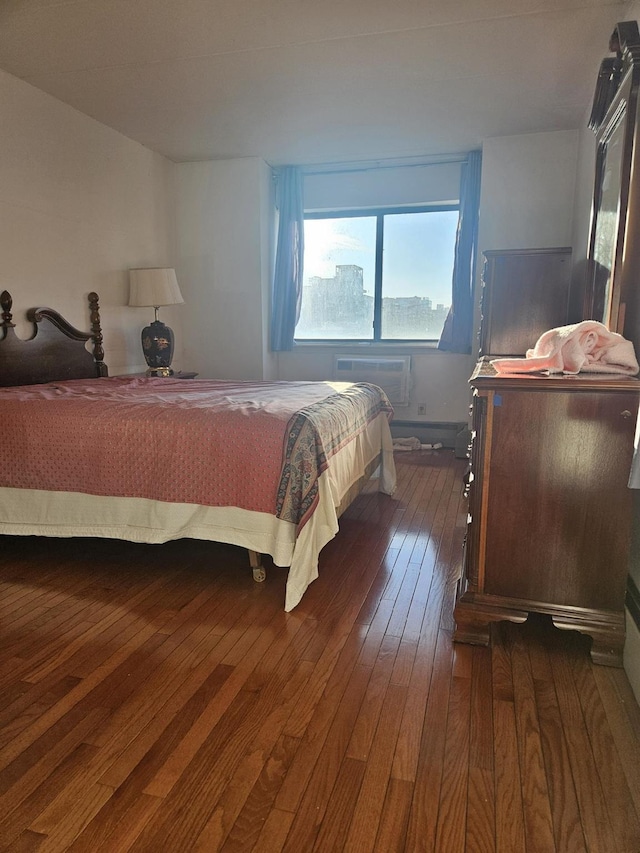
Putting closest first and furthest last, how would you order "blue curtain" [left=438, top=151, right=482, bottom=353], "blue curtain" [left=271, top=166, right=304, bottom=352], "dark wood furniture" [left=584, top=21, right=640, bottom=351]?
"dark wood furniture" [left=584, top=21, right=640, bottom=351] < "blue curtain" [left=438, top=151, right=482, bottom=353] < "blue curtain" [left=271, top=166, right=304, bottom=352]

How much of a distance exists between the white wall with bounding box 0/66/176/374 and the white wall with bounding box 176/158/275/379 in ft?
0.90

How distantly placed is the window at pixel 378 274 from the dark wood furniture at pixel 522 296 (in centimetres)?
174

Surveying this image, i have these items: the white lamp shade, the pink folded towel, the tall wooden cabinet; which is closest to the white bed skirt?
the tall wooden cabinet

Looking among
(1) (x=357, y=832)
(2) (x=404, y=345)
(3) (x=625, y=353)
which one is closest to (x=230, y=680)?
(1) (x=357, y=832)

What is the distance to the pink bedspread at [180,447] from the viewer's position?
2.15 m

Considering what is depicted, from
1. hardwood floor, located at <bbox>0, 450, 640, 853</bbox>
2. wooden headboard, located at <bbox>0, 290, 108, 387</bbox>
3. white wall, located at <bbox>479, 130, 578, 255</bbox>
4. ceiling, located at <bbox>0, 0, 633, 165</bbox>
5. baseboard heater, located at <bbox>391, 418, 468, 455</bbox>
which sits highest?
ceiling, located at <bbox>0, 0, 633, 165</bbox>

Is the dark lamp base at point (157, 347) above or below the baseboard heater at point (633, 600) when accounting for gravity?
above

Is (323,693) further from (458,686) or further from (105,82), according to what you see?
(105,82)

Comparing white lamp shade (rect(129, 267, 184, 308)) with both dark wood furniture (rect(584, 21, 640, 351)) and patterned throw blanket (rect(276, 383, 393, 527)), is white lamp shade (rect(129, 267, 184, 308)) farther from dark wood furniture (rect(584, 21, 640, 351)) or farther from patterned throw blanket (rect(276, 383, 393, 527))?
dark wood furniture (rect(584, 21, 640, 351))

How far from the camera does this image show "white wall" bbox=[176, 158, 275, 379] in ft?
16.0

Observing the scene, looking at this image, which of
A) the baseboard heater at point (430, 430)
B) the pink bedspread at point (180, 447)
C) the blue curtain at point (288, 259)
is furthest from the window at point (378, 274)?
the pink bedspread at point (180, 447)

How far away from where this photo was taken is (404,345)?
509 centimetres

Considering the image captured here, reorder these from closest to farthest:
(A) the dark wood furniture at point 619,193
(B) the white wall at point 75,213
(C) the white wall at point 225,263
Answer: (A) the dark wood furniture at point 619,193, (B) the white wall at point 75,213, (C) the white wall at point 225,263

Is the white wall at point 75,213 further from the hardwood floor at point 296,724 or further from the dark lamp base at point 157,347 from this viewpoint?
the hardwood floor at point 296,724
